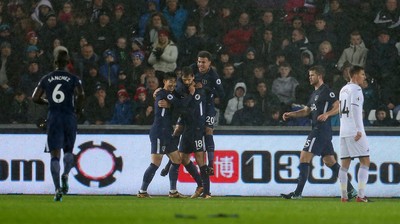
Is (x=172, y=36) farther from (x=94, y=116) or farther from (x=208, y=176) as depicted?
(x=208, y=176)

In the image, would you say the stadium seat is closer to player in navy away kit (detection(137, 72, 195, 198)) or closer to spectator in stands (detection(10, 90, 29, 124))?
player in navy away kit (detection(137, 72, 195, 198))

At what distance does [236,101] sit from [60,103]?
21.0 ft

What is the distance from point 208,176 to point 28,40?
22.1 feet

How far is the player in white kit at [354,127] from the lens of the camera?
60.5 feet

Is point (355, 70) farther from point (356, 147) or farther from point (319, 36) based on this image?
point (319, 36)

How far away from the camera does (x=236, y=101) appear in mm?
23094

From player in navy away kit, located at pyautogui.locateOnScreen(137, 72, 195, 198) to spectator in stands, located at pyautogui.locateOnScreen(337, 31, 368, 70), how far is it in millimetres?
5264

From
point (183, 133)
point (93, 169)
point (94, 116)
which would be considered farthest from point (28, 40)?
point (183, 133)

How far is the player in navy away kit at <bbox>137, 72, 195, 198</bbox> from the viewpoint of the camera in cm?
1967

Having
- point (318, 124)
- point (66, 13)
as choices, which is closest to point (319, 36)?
point (318, 124)

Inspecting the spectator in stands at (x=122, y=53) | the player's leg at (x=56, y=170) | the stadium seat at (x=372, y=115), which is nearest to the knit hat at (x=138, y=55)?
the spectator in stands at (x=122, y=53)

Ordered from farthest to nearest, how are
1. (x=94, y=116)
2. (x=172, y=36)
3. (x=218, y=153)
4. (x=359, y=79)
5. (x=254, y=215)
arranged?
1. (x=172, y=36)
2. (x=94, y=116)
3. (x=218, y=153)
4. (x=359, y=79)
5. (x=254, y=215)

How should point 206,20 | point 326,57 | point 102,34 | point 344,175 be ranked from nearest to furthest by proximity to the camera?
point 344,175
point 326,57
point 102,34
point 206,20

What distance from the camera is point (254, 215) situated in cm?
1372
